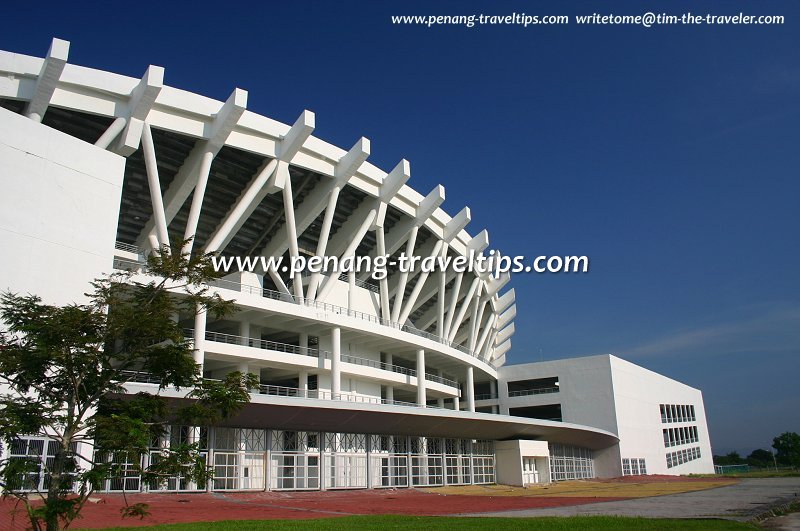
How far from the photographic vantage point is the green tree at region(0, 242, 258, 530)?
8758 millimetres

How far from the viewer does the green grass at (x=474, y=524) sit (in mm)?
12953

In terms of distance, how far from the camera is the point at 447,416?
34.1 meters

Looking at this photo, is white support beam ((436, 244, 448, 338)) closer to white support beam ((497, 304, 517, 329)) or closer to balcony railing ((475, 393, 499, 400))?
balcony railing ((475, 393, 499, 400))

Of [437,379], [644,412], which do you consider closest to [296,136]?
[437,379]

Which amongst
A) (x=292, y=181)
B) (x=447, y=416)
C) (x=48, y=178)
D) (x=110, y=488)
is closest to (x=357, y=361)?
(x=447, y=416)

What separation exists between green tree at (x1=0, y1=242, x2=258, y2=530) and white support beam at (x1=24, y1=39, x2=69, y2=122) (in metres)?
18.0

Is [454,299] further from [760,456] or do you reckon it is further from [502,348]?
[760,456]

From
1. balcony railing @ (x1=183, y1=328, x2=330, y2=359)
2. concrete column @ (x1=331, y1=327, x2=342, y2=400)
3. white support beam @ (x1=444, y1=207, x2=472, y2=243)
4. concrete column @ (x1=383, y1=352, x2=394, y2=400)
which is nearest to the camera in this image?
balcony railing @ (x1=183, y1=328, x2=330, y2=359)

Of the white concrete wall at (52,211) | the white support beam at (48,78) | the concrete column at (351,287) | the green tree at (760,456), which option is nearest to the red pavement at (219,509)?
the white concrete wall at (52,211)

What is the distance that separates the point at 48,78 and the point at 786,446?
336 feet

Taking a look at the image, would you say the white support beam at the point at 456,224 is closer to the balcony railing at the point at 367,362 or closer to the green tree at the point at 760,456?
the balcony railing at the point at 367,362

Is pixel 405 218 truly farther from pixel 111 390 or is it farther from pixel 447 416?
pixel 111 390

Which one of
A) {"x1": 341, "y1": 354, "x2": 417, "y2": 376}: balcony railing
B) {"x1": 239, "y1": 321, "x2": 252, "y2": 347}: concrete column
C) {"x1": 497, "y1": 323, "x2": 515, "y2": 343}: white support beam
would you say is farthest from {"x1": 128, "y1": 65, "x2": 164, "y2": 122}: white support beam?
{"x1": 497, "y1": 323, "x2": 515, "y2": 343}: white support beam

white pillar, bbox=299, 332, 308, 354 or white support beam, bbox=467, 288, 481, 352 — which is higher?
white support beam, bbox=467, 288, 481, 352
